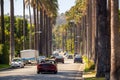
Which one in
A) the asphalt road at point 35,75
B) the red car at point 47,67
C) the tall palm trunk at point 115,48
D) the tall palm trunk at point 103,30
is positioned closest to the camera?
the tall palm trunk at point 115,48

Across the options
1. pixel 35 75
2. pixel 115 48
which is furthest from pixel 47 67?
pixel 115 48

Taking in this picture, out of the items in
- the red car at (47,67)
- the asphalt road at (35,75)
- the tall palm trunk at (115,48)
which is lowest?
the asphalt road at (35,75)

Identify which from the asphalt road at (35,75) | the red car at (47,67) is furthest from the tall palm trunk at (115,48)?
the red car at (47,67)

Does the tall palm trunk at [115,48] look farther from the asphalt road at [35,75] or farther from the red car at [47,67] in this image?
the red car at [47,67]

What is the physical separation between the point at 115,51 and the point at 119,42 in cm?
72

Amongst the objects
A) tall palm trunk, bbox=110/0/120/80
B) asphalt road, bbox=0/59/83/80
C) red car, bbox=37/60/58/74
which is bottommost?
asphalt road, bbox=0/59/83/80

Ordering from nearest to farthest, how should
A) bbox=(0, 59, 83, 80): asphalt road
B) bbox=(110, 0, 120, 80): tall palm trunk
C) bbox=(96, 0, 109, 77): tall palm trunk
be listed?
1. bbox=(110, 0, 120, 80): tall palm trunk
2. bbox=(96, 0, 109, 77): tall palm trunk
3. bbox=(0, 59, 83, 80): asphalt road

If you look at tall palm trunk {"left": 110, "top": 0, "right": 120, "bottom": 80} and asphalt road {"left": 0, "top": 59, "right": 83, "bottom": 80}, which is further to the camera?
asphalt road {"left": 0, "top": 59, "right": 83, "bottom": 80}

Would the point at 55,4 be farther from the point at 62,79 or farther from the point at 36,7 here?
the point at 62,79

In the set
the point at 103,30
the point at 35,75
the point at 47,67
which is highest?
the point at 103,30

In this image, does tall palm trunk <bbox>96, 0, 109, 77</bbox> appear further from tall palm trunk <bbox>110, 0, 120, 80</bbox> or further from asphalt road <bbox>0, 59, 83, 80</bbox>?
tall palm trunk <bbox>110, 0, 120, 80</bbox>

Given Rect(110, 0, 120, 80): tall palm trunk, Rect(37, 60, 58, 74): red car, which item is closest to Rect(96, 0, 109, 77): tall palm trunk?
Rect(37, 60, 58, 74): red car

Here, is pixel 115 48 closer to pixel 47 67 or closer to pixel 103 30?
pixel 103 30

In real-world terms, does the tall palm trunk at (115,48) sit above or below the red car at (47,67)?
above
